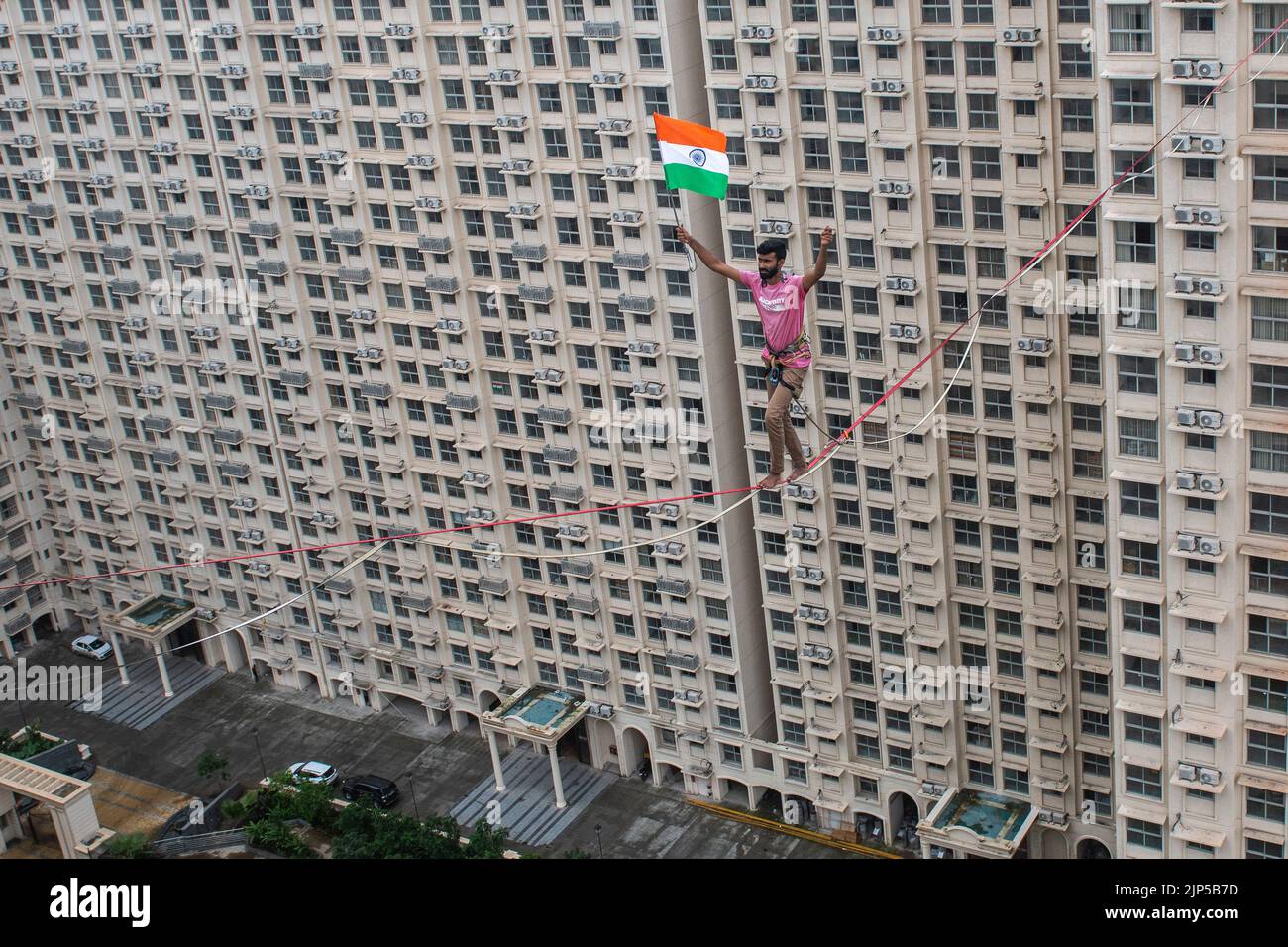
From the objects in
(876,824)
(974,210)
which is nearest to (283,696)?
(876,824)

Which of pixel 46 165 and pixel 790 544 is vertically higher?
pixel 46 165

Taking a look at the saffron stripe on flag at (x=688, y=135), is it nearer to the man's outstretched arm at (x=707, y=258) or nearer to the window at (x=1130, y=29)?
the man's outstretched arm at (x=707, y=258)

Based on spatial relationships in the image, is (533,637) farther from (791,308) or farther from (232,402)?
(791,308)

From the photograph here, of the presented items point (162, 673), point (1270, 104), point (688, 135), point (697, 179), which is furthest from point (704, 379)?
point (162, 673)

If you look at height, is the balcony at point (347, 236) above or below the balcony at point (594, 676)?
above

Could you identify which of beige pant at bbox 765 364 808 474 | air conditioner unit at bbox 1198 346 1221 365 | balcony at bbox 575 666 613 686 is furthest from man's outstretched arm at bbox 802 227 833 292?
balcony at bbox 575 666 613 686

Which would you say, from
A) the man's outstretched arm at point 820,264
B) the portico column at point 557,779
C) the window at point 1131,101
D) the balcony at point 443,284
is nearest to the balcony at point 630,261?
the balcony at point 443,284
